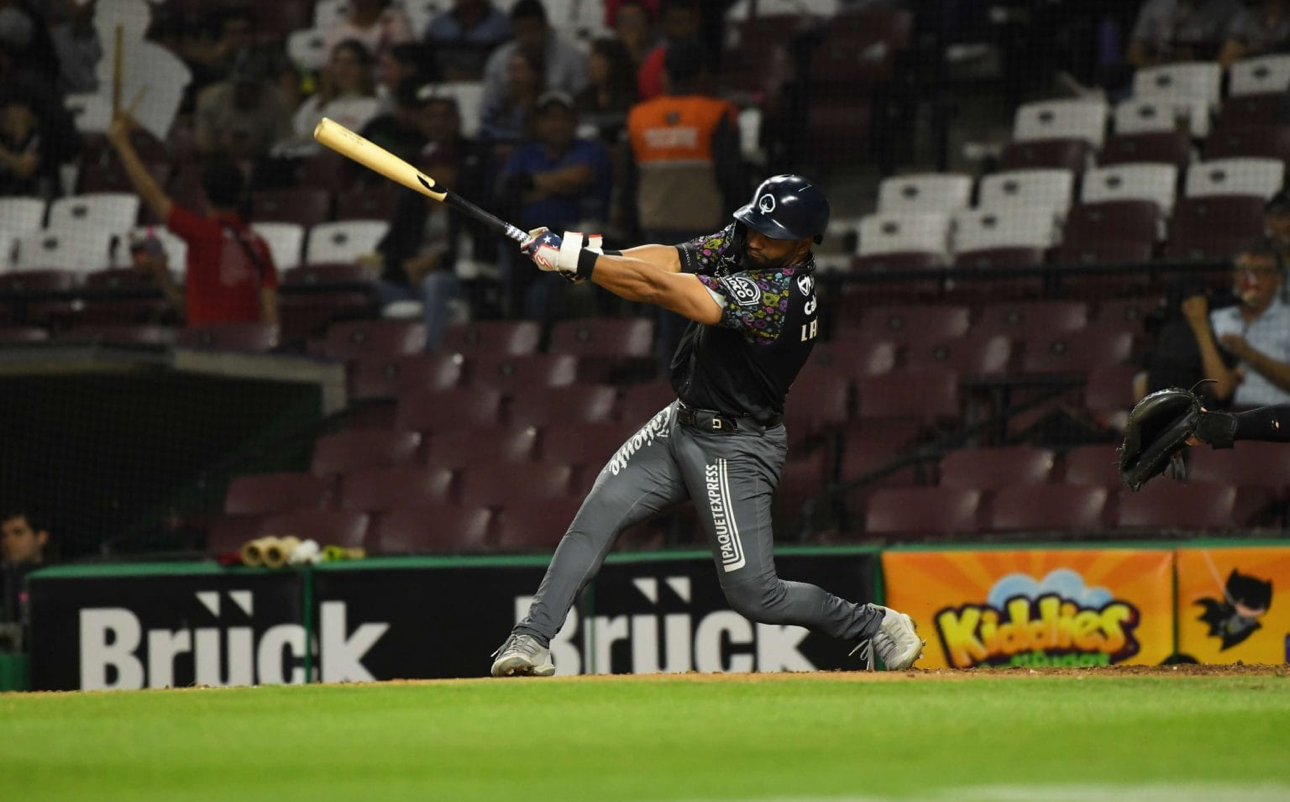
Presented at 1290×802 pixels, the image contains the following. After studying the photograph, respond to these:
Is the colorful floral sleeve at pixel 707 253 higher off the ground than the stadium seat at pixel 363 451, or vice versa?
the colorful floral sleeve at pixel 707 253

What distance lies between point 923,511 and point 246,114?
7472 millimetres

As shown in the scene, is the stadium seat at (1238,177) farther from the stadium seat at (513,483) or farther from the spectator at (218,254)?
the spectator at (218,254)

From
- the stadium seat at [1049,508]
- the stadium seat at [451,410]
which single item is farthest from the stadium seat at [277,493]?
the stadium seat at [1049,508]

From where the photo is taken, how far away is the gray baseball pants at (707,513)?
21.8ft

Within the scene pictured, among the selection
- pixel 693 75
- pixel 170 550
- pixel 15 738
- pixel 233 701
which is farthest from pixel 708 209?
pixel 15 738

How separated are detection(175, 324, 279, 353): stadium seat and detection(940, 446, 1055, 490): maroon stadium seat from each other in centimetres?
471

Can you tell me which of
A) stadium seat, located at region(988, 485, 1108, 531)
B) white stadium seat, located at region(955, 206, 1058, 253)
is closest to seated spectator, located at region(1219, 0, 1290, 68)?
white stadium seat, located at region(955, 206, 1058, 253)

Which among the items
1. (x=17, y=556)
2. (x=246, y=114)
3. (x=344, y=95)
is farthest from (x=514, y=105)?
(x=17, y=556)

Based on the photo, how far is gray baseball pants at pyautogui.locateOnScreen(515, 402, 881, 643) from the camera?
6648mm

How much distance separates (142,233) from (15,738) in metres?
9.12

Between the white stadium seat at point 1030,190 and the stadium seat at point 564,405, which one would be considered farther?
the white stadium seat at point 1030,190

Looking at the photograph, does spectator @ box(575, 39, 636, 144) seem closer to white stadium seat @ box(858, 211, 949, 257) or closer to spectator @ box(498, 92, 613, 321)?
spectator @ box(498, 92, 613, 321)

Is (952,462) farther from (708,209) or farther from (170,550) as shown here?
(170,550)

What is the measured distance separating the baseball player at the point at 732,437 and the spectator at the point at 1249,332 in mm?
3633
